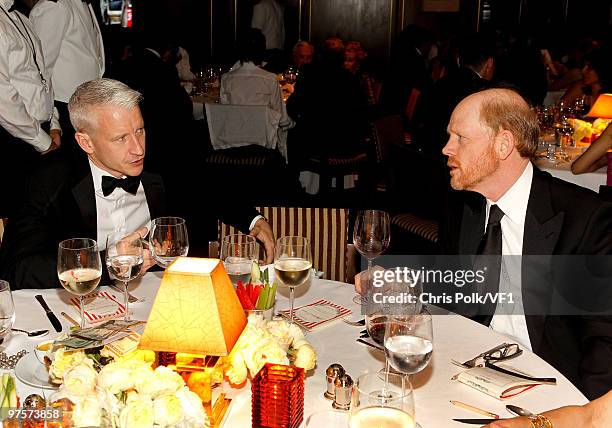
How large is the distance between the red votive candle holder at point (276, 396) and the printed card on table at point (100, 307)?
75cm

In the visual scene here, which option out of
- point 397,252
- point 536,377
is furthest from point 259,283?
point 397,252

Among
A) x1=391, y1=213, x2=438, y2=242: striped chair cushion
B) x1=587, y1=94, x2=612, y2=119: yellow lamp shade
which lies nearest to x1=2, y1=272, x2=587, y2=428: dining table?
x1=391, y1=213, x2=438, y2=242: striped chair cushion

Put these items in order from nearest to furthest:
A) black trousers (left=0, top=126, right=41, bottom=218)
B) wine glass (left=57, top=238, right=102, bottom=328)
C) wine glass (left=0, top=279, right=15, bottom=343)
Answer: wine glass (left=0, top=279, right=15, bottom=343)
wine glass (left=57, top=238, right=102, bottom=328)
black trousers (left=0, top=126, right=41, bottom=218)

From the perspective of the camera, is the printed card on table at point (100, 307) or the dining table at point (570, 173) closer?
the printed card on table at point (100, 307)

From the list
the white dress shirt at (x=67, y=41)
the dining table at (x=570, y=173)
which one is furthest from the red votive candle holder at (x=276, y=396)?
the white dress shirt at (x=67, y=41)

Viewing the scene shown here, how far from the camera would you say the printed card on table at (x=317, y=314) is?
218 centimetres

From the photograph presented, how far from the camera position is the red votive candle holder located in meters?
1.60

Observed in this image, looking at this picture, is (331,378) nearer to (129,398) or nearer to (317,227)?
(129,398)

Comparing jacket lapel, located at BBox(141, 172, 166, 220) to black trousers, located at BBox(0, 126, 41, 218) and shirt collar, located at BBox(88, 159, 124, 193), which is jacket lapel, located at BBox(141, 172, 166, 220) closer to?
shirt collar, located at BBox(88, 159, 124, 193)

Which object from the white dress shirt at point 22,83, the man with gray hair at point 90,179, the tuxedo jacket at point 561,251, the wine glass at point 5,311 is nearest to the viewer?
the wine glass at point 5,311

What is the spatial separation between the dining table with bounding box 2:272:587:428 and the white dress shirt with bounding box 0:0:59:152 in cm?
246

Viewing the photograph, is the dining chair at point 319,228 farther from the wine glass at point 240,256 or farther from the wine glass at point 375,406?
the wine glass at point 375,406

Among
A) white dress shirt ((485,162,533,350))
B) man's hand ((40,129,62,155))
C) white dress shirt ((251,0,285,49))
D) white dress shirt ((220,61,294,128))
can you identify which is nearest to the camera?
white dress shirt ((485,162,533,350))

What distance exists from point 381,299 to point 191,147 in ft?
17.4
